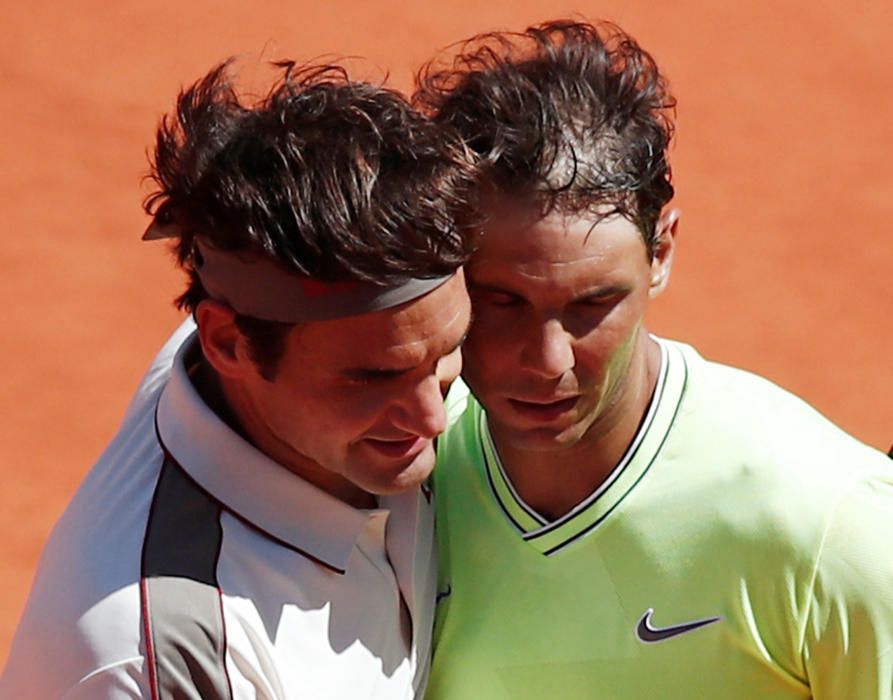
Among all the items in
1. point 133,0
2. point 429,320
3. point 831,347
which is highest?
point 133,0

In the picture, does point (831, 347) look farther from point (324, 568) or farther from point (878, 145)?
point (324, 568)

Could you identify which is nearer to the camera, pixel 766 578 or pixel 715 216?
pixel 766 578

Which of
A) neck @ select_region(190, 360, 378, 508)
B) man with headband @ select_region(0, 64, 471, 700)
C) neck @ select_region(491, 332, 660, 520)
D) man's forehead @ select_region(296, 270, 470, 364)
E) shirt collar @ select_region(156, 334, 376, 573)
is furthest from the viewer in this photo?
neck @ select_region(491, 332, 660, 520)

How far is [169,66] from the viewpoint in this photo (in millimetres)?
10031

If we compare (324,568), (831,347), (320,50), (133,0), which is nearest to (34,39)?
(133,0)

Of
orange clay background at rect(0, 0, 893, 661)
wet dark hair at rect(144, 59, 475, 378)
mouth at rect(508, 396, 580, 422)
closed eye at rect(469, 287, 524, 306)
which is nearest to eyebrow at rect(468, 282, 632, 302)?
closed eye at rect(469, 287, 524, 306)

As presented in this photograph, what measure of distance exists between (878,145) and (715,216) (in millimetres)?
1381

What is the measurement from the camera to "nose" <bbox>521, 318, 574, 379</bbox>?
3504mm

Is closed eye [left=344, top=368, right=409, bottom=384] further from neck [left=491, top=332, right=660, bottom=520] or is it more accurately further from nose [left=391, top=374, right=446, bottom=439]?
neck [left=491, top=332, right=660, bottom=520]

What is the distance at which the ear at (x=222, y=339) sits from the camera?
339 cm

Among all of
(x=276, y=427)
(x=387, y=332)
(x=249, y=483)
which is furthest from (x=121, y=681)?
(x=387, y=332)

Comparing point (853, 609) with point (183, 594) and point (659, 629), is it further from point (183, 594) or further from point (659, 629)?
point (183, 594)

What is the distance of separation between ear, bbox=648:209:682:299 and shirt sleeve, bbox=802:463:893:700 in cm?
71

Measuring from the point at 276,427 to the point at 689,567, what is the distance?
0.91 m
